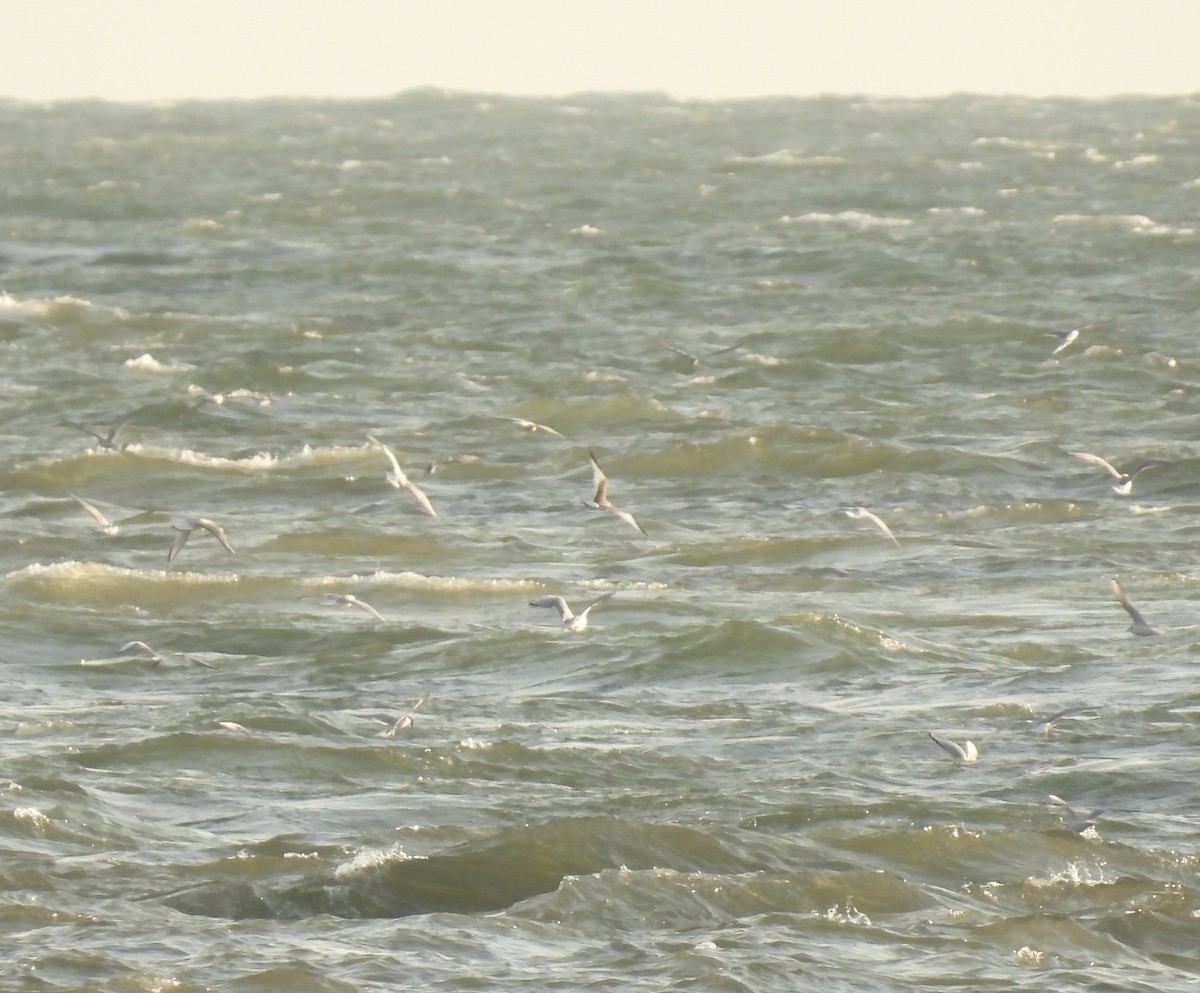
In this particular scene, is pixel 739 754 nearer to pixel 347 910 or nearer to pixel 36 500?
pixel 347 910

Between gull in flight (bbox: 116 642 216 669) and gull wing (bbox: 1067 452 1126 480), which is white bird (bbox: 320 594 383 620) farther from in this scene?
gull wing (bbox: 1067 452 1126 480)

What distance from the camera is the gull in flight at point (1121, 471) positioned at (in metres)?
20.3

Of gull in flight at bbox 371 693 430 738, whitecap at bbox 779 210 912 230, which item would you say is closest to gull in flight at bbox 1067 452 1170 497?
gull in flight at bbox 371 693 430 738

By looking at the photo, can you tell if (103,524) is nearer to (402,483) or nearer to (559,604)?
(402,483)

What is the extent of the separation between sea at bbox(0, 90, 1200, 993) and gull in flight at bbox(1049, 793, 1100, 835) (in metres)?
0.03

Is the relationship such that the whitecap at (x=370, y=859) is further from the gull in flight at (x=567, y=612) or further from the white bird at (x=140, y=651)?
the gull in flight at (x=567, y=612)

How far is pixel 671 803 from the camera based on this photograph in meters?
12.4

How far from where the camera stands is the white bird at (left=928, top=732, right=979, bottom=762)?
42.2ft

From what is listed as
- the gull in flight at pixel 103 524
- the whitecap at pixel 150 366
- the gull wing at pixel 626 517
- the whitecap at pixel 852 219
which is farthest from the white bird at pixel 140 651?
the whitecap at pixel 852 219

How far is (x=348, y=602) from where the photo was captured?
17.4m

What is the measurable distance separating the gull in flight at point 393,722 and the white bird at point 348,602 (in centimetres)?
285

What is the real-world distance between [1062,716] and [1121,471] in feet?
27.6

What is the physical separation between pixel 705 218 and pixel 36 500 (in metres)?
23.9

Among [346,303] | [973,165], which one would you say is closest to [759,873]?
[346,303]
